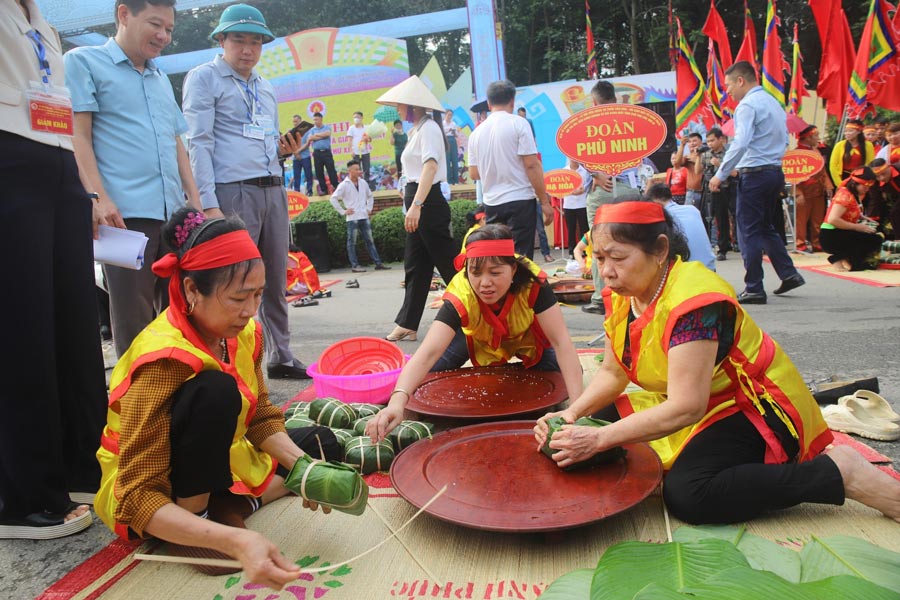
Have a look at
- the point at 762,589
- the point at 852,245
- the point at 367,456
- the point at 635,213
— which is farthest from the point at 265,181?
the point at 852,245

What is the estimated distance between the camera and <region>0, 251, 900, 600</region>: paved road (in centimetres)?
195

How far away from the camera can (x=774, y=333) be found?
444 centimetres

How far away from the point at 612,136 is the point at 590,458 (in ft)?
10.7

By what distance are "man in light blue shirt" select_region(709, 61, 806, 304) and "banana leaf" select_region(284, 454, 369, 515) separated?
472 cm

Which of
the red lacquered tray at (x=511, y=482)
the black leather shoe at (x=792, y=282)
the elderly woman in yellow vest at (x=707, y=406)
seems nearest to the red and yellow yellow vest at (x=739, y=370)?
the elderly woman in yellow vest at (x=707, y=406)

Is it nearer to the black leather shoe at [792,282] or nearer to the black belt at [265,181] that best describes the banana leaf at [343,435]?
the black belt at [265,181]

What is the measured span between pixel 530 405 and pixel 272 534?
1151 millimetres

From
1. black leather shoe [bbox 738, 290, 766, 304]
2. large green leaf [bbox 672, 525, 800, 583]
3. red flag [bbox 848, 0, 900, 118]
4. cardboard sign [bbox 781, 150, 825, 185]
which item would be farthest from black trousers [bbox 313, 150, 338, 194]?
large green leaf [bbox 672, 525, 800, 583]

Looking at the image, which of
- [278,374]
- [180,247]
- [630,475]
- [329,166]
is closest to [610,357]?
[630,475]

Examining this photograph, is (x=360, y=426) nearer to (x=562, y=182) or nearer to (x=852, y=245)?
(x=852, y=245)

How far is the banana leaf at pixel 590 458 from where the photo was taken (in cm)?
200

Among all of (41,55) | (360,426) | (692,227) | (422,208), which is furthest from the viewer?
(422,208)

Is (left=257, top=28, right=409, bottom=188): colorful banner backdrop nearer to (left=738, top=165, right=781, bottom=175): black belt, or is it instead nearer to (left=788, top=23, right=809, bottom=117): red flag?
(left=788, top=23, right=809, bottom=117): red flag

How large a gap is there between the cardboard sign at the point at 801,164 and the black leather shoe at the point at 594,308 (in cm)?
456
